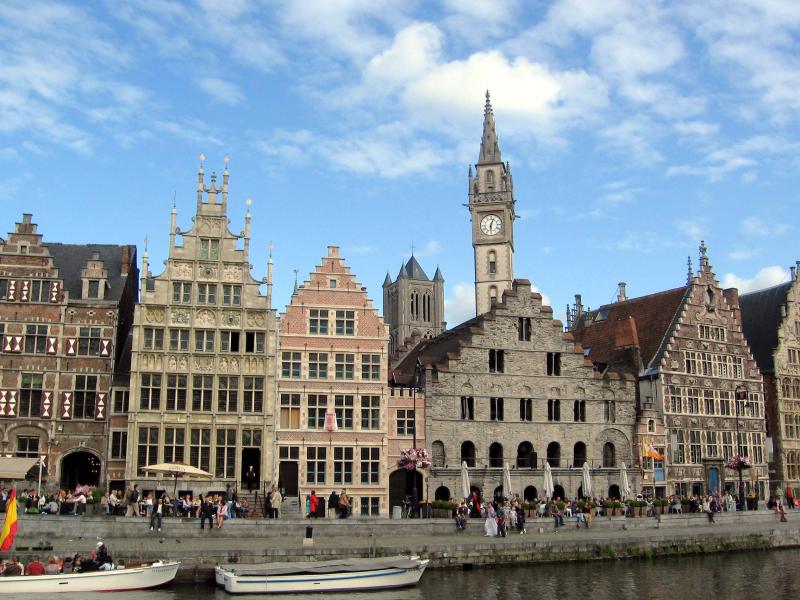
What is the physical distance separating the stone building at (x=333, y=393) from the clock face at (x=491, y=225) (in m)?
54.8

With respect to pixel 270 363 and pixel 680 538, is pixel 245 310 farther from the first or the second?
pixel 680 538

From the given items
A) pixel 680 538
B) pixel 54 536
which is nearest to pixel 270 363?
pixel 54 536

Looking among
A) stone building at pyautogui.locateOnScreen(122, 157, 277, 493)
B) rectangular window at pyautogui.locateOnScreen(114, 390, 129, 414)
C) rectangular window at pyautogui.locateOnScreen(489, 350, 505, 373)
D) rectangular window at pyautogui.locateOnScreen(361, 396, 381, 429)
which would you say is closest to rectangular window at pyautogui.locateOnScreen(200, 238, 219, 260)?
stone building at pyautogui.locateOnScreen(122, 157, 277, 493)

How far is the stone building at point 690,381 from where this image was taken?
54219 millimetres

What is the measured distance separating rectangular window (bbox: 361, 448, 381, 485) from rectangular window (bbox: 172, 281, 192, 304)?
38.5ft

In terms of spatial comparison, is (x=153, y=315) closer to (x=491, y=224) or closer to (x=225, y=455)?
(x=225, y=455)

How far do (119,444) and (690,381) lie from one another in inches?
1319

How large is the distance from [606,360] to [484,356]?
1260cm

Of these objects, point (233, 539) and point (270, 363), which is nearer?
point (233, 539)

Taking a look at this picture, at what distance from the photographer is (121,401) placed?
45406 mm

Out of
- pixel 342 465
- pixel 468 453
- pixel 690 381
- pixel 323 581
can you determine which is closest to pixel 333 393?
pixel 342 465

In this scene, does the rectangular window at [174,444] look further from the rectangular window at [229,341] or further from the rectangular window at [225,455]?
the rectangular window at [229,341]

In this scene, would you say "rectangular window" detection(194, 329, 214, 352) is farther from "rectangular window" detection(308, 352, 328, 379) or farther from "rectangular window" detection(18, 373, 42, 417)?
"rectangular window" detection(18, 373, 42, 417)

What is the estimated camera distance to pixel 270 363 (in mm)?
46156
